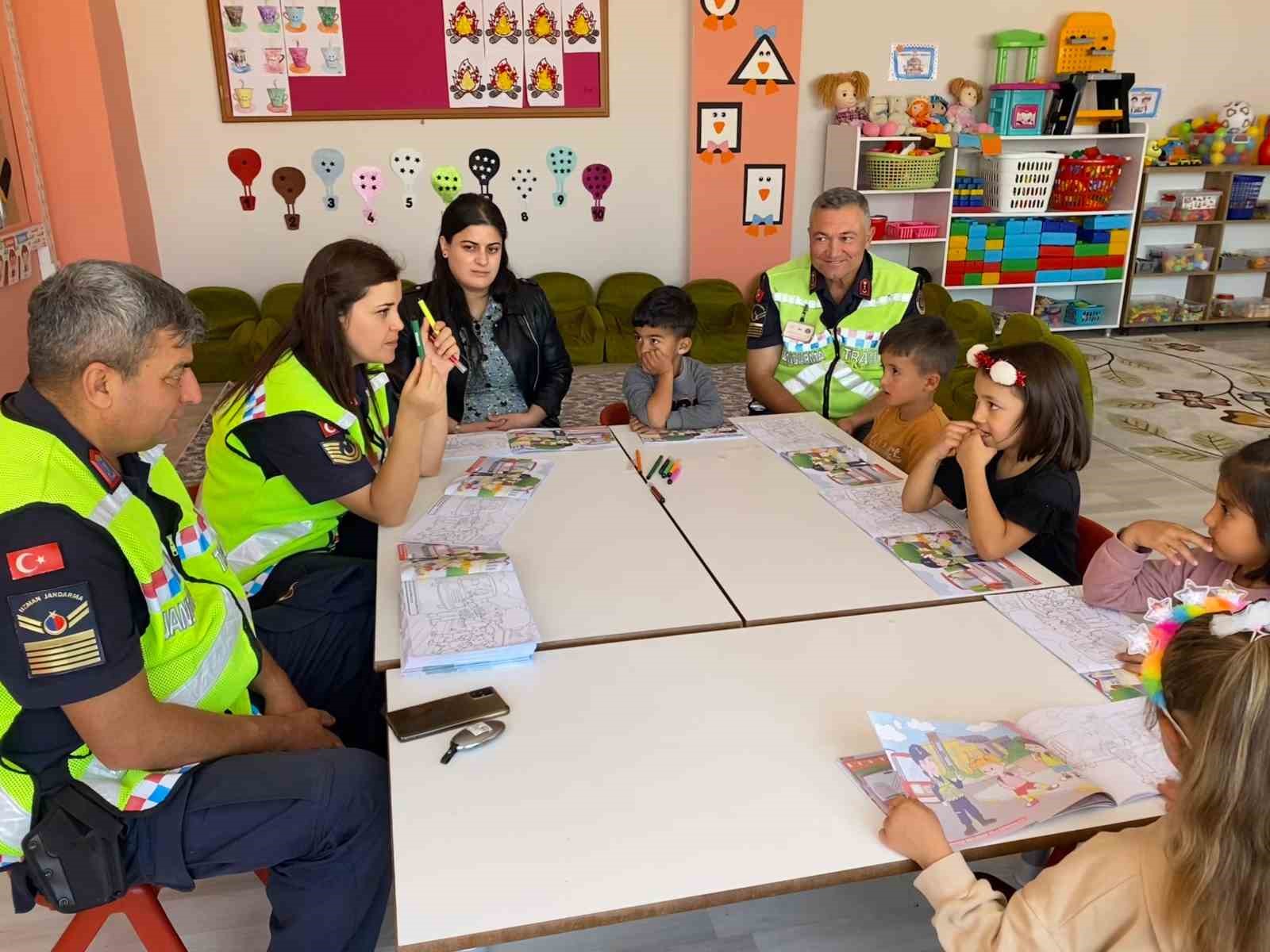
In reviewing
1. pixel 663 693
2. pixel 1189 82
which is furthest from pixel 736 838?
pixel 1189 82

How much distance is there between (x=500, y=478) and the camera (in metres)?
2.43

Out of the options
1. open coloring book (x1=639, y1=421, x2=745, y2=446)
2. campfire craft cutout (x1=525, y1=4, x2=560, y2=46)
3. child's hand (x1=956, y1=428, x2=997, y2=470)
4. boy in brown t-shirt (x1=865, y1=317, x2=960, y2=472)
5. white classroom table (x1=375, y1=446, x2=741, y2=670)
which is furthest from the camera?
campfire craft cutout (x1=525, y1=4, x2=560, y2=46)

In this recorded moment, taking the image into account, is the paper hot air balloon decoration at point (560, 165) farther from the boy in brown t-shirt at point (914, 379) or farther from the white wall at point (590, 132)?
the boy in brown t-shirt at point (914, 379)

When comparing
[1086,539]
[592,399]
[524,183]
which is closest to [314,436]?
[1086,539]

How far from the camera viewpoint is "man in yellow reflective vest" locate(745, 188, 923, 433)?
304 cm

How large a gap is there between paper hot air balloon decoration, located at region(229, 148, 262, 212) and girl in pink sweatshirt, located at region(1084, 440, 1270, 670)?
5.33 meters

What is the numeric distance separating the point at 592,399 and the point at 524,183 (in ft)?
5.44

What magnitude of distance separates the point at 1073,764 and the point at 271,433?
5.22 feet

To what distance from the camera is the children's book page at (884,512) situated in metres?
2.12

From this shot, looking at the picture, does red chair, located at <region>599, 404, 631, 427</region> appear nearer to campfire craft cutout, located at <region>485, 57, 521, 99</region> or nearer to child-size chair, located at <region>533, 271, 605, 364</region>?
child-size chair, located at <region>533, 271, 605, 364</region>

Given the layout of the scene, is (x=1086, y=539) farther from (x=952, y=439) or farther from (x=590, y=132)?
(x=590, y=132)

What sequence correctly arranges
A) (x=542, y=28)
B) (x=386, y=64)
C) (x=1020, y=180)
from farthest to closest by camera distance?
(x=1020, y=180)
(x=542, y=28)
(x=386, y=64)

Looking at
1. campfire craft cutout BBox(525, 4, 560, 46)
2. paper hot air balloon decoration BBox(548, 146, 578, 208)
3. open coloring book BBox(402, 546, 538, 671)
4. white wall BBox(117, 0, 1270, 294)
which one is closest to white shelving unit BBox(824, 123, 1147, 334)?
white wall BBox(117, 0, 1270, 294)

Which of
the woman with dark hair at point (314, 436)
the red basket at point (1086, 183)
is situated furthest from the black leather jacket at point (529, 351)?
the red basket at point (1086, 183)
